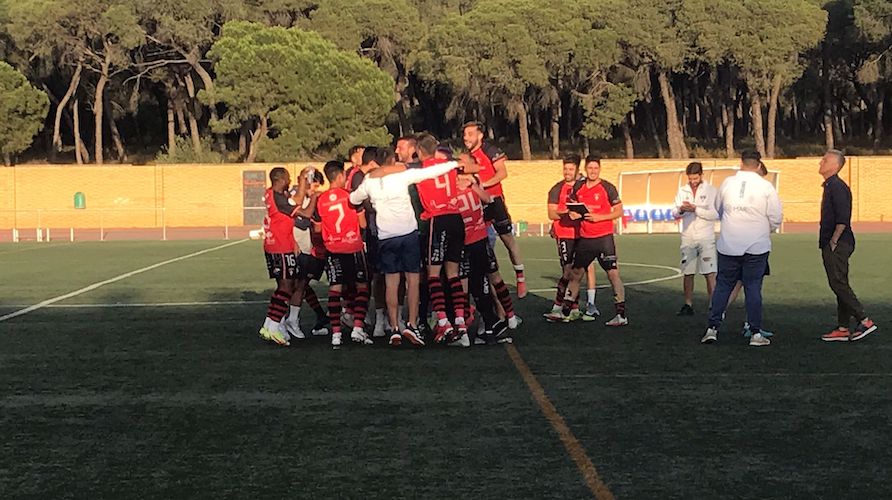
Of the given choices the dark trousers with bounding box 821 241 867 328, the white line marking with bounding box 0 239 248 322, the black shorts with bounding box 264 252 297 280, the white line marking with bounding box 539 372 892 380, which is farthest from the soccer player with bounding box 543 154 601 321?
the white line marking with bounding box 0 239 248 322

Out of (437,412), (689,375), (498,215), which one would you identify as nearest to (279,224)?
(498,215)

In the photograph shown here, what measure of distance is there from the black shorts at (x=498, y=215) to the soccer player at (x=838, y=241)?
3.27 m

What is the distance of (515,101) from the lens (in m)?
61.0

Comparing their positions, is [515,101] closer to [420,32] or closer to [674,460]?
A: [420,32]

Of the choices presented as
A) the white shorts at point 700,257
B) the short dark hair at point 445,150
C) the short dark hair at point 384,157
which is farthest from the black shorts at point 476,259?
the white shorts at point 700,257

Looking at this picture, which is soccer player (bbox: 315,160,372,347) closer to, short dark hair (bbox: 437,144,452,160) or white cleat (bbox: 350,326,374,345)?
white cleat (bbox: 350,326,374,345)

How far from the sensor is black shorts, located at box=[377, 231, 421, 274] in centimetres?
1053

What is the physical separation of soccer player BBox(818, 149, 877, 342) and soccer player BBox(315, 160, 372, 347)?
4.43 meters

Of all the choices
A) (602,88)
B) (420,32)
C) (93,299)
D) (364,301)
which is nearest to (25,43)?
(420,32)

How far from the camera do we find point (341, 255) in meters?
Answer: 10.8

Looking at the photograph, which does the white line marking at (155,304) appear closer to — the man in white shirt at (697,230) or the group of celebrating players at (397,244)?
the group of celebrating players at (397,244)

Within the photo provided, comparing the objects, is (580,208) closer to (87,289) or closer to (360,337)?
(360,337)

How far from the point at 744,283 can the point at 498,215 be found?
9.08 feet

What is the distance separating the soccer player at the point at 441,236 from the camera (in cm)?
1038
